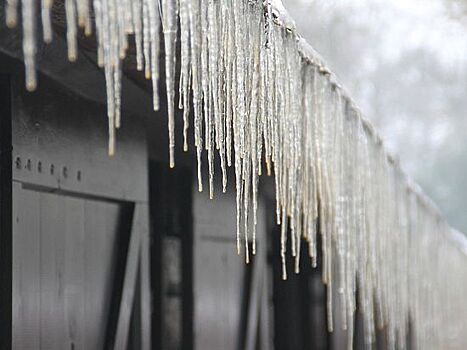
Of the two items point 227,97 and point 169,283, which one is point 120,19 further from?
point 169,283

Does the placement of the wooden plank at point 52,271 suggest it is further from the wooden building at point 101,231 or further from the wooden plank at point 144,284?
the wooden plank at point 144,284

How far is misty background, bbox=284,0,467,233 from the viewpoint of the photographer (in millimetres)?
28719

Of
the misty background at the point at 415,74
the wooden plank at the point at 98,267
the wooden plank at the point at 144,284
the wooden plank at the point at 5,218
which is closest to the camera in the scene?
the wooden plank at the point at 5,218

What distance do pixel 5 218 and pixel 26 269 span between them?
25 centimetres

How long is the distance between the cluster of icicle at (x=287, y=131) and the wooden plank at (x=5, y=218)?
1.38ft

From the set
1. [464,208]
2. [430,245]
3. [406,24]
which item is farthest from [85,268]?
[406,24]

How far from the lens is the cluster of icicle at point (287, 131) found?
10.1ft

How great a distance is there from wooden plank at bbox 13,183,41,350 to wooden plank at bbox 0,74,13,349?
2 centimetres

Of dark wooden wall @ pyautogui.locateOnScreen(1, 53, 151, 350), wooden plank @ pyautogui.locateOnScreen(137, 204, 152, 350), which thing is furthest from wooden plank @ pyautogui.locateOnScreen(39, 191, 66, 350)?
wooden plank @ pyautogui.locateOnScreen(137, 204, 152, 350)

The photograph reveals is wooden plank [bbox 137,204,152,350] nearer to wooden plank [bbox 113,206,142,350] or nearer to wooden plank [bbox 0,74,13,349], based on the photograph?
wooden plank [bbox 113,206,142,350]

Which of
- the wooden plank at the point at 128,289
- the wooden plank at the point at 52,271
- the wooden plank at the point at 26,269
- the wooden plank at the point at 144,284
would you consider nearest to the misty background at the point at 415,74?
the wooden plank at the point at 144,284

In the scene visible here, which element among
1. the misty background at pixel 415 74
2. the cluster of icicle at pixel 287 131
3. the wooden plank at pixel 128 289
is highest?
the misty background at pixel 415 74

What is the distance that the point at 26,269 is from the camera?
4820 mm

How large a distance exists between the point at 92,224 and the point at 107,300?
398 mm
